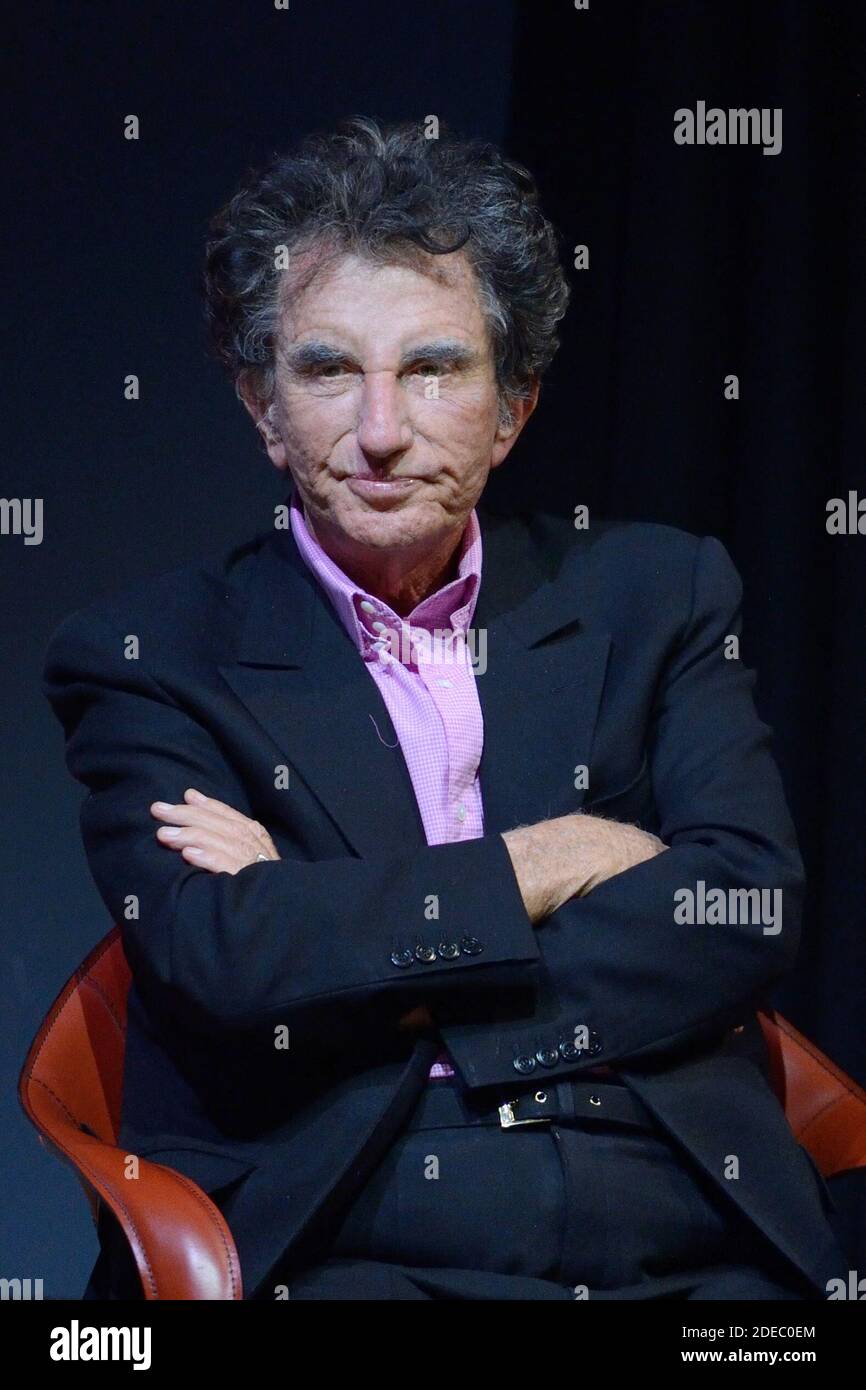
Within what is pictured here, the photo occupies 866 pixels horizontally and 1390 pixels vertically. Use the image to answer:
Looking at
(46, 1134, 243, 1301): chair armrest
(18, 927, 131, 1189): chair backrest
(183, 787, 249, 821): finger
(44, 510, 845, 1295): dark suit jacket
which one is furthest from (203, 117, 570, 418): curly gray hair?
(46, 1134, 243, 1301): chair armrest

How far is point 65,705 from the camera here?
2.67 m

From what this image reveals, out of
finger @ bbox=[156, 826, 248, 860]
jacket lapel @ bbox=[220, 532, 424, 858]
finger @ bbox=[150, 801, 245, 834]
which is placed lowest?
finger @ bbox=[156, 826, 248, 860]

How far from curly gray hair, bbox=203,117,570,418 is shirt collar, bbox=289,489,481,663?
0.22 metres

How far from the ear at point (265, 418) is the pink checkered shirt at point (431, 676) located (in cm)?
8

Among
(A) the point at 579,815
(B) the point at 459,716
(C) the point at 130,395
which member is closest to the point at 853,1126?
(A) the point at 579,815

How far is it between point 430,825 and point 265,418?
61 centimetres

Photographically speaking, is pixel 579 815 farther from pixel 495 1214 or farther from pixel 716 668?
pixel 495 1214

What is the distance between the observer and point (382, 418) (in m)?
2.51

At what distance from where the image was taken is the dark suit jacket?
2.31 m

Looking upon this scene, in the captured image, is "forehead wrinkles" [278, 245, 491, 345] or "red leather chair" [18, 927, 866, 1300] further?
"forehead wrinkles" [278, 245, 491, 345]

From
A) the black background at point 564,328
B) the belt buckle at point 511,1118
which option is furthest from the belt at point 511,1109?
the black background at point 564,328

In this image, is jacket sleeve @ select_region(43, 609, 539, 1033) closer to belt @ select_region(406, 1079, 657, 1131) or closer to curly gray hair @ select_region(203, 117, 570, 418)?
belt @ select_region(406, 1079, 657, 1131)

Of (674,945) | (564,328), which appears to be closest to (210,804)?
(674,945)

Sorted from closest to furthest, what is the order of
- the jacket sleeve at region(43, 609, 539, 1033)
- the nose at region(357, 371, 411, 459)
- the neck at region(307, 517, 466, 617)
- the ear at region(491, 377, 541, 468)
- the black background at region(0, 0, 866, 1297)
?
the jacket sleeve at region(43, 609, 539, 1033)
the nose at region(357, 371, 411, 459)
the neck at region(307, 517, 466, 617)
the ear at region(491, 377, 541, 468)
the black background at region(0, 0, 866, 1297)
